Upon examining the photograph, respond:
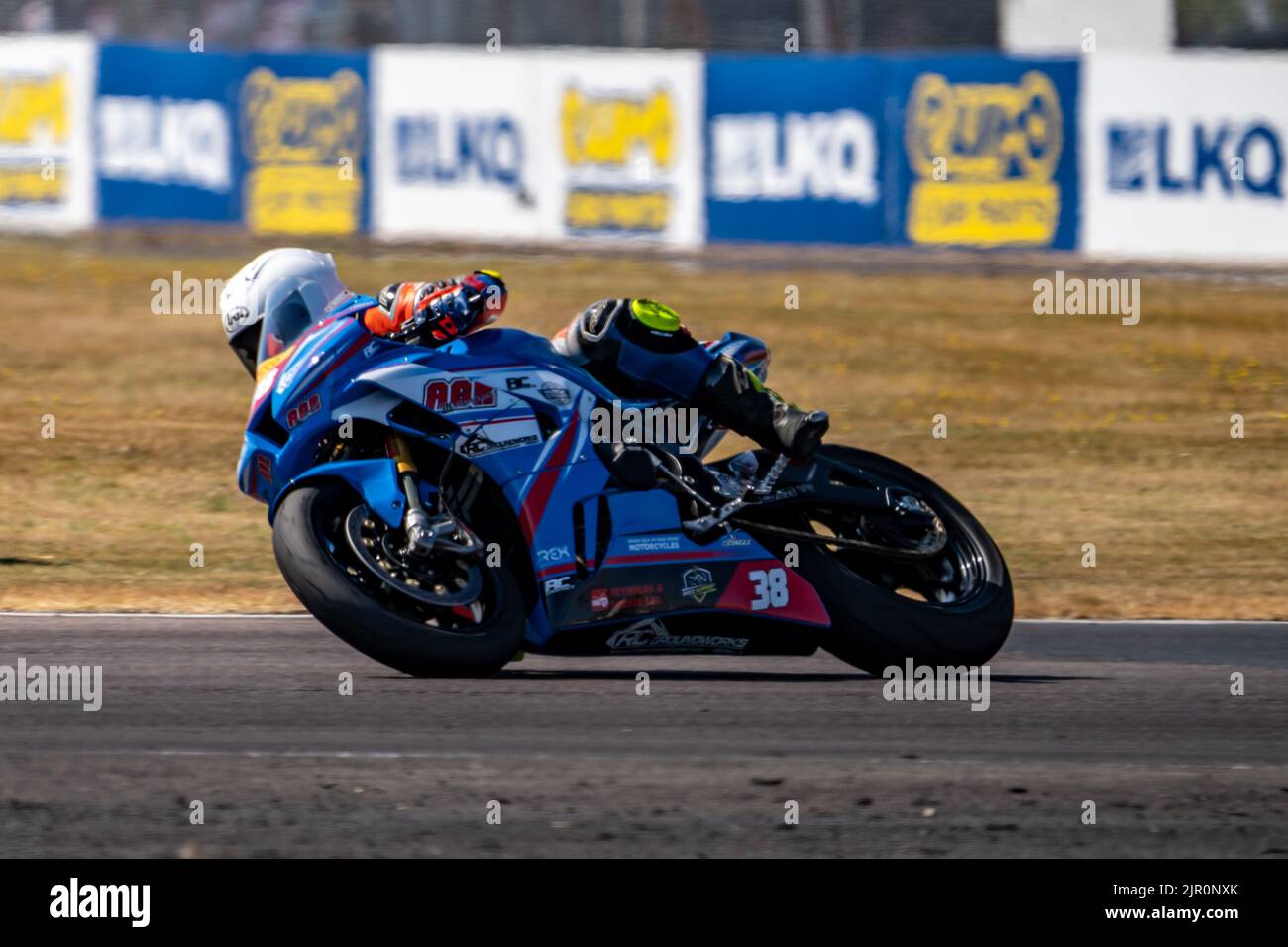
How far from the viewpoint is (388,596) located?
257 inches

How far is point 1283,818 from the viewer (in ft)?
18.1

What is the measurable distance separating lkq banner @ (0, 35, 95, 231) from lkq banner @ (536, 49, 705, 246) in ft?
14.7

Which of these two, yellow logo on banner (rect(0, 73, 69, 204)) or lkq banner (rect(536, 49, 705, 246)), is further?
yellow logo on banner (rect(0, 73, 69, 204))

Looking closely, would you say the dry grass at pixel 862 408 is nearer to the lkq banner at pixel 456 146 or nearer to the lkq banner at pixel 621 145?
the lkq banner at pixel 621 145

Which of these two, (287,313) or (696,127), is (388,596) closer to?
(287,313)

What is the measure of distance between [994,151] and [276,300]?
1256cm

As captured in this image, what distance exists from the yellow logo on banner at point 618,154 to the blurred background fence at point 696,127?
0.02 meters

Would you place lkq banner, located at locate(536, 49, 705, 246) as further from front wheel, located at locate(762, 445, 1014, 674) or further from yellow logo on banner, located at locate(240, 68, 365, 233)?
front wheel, located at locate(762, 445, 1014, 674)

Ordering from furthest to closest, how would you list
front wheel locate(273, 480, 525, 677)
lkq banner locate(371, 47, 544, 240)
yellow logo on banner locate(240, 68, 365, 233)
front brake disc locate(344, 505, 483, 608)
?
yellow logo on banner locate(240, 68, 365, 233) → lkq banner locate(371, 47, 544, 240) → front brake disc locate(344, 505, 483, 608) → front wheel locate(273, 480, 525, 677)

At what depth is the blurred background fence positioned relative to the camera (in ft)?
61.1

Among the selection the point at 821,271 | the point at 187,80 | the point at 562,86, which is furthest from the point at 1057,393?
the point at 187,80

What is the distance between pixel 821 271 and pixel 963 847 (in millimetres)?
14316

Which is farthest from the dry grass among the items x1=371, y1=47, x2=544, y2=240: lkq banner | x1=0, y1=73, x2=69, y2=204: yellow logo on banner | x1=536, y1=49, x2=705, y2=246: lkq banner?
x1=0, y1=73, x2=69, y2=204: yellow logo on banner

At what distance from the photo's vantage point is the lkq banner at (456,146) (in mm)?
19812
